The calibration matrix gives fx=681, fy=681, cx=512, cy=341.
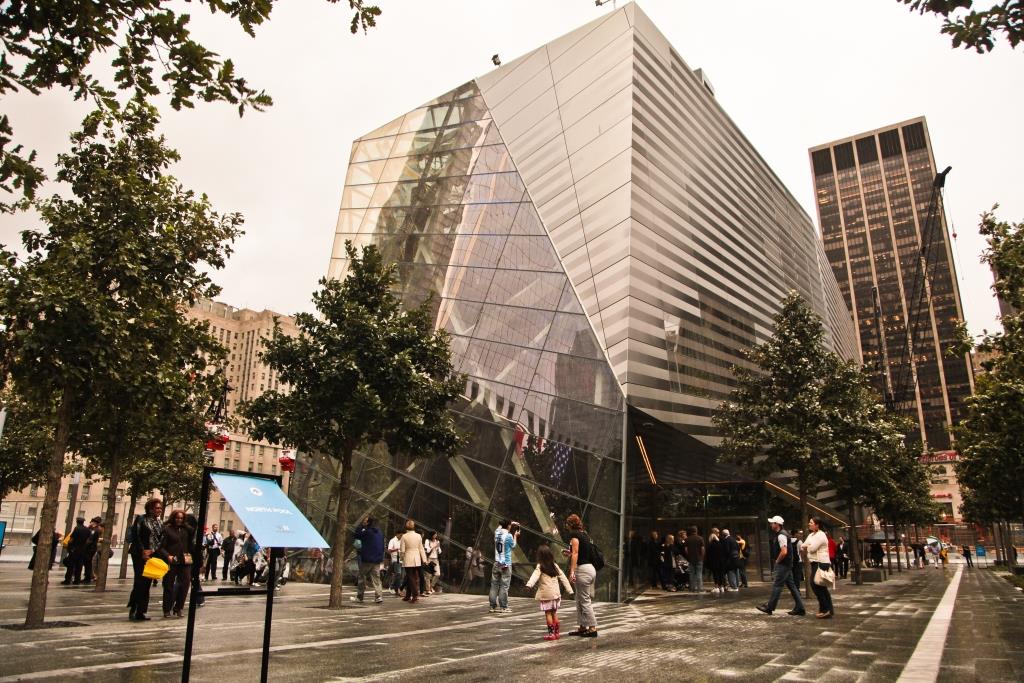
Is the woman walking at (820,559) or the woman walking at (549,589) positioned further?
the woman walking at (820,559)

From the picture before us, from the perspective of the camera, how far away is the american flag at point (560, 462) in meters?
17.3

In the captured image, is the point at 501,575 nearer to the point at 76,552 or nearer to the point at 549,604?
the point at 549,604

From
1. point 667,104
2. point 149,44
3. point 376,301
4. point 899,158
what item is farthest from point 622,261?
point 899,158

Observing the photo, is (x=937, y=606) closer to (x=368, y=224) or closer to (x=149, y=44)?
(x=149, y=44)

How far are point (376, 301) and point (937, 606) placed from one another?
1512 centimetres

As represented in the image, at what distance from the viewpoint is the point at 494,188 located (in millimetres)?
22891

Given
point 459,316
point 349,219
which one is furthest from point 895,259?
point 459,316

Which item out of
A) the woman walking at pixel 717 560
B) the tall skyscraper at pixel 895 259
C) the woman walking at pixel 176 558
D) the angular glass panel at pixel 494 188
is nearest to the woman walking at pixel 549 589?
the woman walking at pixel 176 558

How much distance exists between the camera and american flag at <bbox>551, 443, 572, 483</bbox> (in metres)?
17.3

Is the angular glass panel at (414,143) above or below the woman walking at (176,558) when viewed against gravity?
above

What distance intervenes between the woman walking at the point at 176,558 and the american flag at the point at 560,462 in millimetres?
8555

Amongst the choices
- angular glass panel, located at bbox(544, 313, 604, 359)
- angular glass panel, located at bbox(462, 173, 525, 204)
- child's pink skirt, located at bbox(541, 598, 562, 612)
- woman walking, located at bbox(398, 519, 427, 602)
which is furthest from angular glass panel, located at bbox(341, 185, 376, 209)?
child's pink skirt, located at bbox(541, 598, 562, 612)

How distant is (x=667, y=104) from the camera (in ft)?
86.8

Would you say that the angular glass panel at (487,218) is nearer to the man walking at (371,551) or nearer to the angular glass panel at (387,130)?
the angular glass panel at (387,130)
